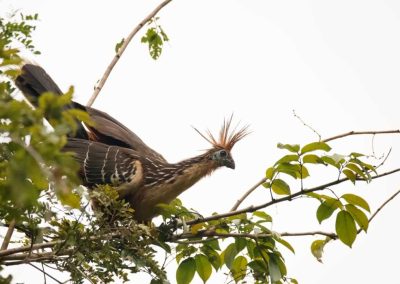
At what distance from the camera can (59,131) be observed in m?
1.34

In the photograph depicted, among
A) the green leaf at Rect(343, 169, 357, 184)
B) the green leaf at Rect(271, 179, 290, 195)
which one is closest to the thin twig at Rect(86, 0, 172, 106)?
the green leaf at Rect(271, 179, 290, 195)

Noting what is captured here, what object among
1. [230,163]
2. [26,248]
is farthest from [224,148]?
[26,248]

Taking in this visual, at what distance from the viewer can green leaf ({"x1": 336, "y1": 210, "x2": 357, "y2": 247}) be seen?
3125 millimetres

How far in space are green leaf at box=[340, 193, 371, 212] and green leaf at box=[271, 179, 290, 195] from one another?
9.7 inches

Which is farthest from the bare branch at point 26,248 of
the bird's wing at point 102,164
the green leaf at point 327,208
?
the bird's wing at point 102,164

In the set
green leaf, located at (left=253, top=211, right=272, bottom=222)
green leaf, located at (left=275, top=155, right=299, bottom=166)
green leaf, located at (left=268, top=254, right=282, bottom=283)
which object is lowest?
green leaf, located at (left=268, top=254, right=282, bottom=283)

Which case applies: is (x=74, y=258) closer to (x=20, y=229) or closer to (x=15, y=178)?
(x=20, y=229)

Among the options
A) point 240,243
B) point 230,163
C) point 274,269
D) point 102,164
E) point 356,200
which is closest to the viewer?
point 356,200

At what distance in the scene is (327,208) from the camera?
3166 mm

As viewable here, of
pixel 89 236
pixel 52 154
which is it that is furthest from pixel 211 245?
pixel 52 154

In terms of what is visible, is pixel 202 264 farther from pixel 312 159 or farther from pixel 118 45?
pixel 118 45

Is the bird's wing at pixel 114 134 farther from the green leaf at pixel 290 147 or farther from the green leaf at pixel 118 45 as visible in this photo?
the green leaf at pixel 290 147

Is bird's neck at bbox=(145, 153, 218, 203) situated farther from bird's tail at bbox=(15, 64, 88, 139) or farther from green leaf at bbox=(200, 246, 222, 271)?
green leaf at bbox=(200, 246, 222, 271)

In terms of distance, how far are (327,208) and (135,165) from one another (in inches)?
84.5
